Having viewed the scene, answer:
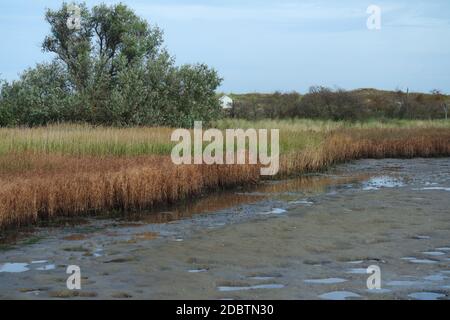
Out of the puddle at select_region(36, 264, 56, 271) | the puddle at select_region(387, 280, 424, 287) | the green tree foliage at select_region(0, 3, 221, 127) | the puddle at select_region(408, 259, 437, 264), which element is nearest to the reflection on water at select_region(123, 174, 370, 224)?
the puddle at select_region(36, 264, 56, 271)

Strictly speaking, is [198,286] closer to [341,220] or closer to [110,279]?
[110,279]

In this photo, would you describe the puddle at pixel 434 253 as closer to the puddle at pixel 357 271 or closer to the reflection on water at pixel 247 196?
the puddle at pixel 357 271

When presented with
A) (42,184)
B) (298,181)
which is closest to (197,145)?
(298,181)

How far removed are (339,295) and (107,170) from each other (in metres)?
8.72

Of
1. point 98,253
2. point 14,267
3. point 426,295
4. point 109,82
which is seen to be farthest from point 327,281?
point 109,82

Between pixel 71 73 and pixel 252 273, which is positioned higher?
pixel 71 73

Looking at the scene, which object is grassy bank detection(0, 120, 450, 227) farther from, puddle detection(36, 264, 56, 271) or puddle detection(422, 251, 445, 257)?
puddle detection(422, 251, 445, 257)

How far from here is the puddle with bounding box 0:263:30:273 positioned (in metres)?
8.80

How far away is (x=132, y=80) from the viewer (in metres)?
30.4

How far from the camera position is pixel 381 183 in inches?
771

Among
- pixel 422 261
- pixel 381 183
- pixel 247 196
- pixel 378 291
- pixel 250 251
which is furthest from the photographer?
pixel 381 183

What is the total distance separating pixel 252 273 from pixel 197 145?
12514mm

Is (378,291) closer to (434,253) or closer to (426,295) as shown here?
(426,295)

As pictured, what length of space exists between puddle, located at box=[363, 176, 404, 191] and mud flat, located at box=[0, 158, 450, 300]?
6.61 feet
